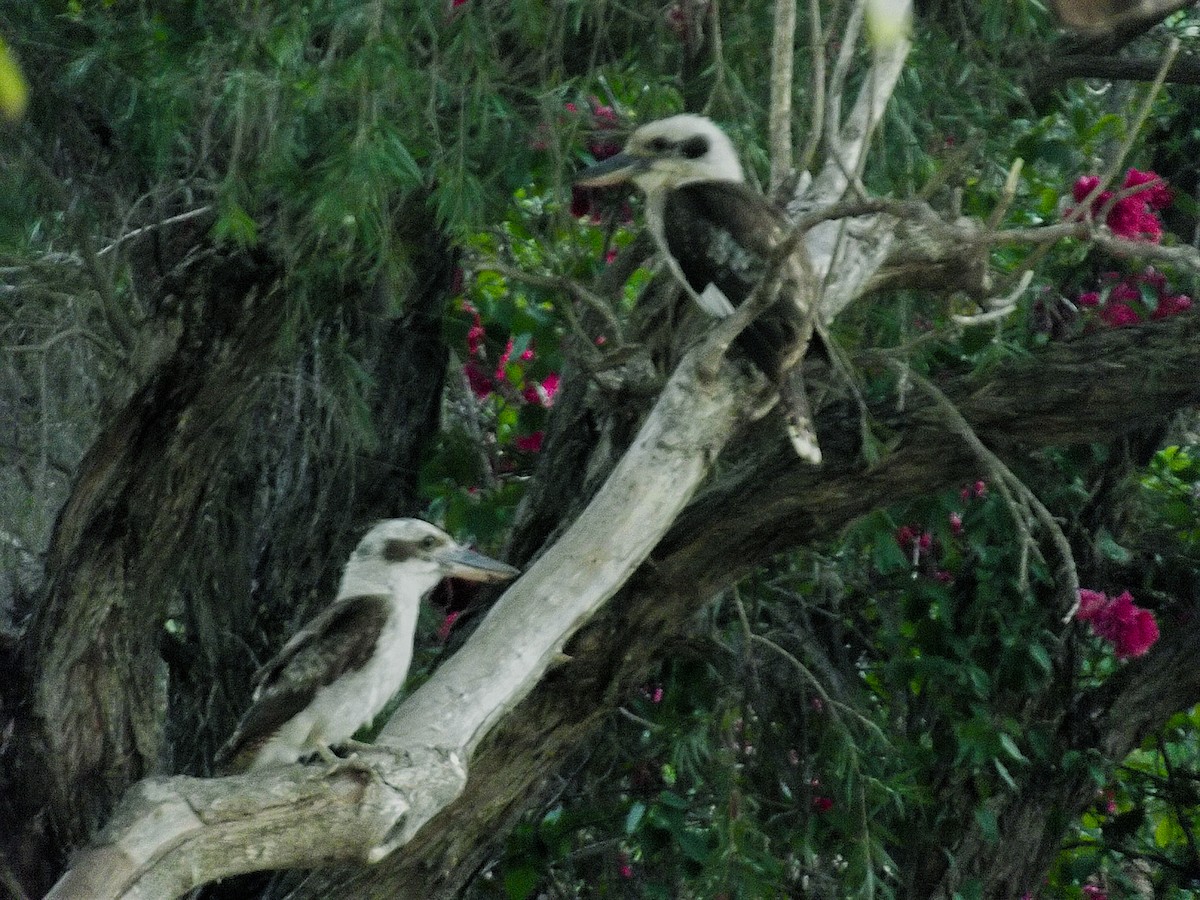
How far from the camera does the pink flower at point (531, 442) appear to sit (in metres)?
5.14

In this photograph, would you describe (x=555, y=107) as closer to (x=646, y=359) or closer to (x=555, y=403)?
(x=646, y=359)

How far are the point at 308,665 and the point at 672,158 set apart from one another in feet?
4.49

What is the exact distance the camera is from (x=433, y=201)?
12.1 ft

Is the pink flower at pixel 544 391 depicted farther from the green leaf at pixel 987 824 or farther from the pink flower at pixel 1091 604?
the green leaf at pixel 987 824

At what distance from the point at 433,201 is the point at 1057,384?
1.49 metres

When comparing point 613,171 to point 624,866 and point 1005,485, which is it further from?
point 624,866

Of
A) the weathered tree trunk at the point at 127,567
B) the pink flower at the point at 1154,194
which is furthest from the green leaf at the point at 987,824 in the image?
the weathered tree trunk at the point at 127,567

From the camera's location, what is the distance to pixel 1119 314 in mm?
4805

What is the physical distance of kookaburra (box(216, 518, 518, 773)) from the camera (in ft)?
12.6

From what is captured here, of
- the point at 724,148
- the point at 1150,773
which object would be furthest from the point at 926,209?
the point at 1150,773

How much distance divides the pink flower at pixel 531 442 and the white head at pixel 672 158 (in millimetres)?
986

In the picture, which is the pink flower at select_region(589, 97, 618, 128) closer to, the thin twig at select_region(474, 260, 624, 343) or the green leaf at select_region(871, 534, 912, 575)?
the thin twig at select_region(474, 260, 624, 343)

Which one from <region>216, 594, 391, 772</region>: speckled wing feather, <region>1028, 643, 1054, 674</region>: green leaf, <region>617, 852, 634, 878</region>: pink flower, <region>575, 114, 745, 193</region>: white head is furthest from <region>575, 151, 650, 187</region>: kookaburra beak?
<region>617, 852, 634, 878</region>: pink flower

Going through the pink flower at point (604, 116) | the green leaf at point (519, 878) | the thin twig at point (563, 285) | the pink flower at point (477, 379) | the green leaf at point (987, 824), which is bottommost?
the green leaf at point (987, 824)
